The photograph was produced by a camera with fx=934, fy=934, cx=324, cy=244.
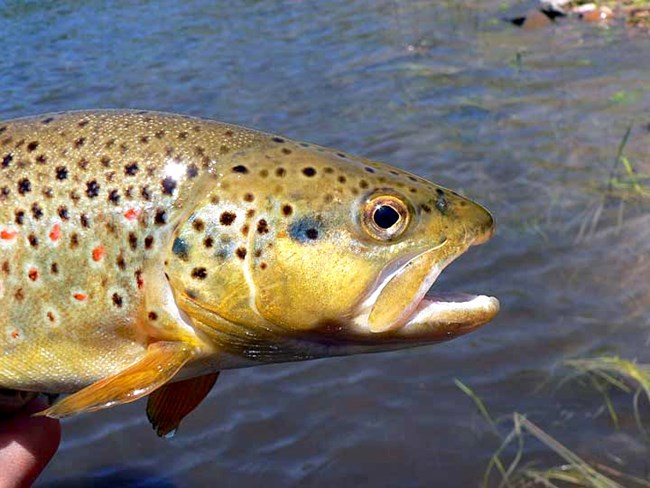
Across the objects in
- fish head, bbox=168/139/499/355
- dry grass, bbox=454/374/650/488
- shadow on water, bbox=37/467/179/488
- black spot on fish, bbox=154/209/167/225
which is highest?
black spot on fish, bbox=154/209/167/225

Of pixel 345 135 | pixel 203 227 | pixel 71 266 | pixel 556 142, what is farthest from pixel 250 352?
pixel 345 135

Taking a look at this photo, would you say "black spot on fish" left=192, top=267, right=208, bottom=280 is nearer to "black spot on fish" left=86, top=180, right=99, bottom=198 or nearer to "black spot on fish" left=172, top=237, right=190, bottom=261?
"black spot on fish" left=172, top=237, right=190, bottom=261

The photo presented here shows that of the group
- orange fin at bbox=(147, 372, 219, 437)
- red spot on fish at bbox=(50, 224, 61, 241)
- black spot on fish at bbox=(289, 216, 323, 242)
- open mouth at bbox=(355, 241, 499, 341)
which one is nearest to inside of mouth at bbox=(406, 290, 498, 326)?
open mouth at bbox=(355, 241, 499, 341)

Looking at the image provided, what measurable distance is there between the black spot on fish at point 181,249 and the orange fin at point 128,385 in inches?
9.8

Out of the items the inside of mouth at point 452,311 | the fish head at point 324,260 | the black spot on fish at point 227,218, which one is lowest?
the inside of mouth at point 452,311

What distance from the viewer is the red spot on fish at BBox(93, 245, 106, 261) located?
2607 mm

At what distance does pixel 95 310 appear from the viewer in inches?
102

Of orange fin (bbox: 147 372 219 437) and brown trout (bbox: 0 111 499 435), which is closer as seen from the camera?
brown trout (bbox: 0 111 499 435)

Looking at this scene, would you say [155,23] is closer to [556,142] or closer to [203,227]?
[556,142]

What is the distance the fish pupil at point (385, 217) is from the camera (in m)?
2.63

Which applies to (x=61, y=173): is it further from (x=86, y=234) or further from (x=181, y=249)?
(x=181, y=249)

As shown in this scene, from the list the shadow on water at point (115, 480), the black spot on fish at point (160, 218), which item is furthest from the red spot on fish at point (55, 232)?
the shadow on water at point (115, 480)

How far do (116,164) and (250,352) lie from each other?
0.66 m

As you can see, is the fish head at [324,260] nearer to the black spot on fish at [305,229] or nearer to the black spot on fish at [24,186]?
the black spot on fish at [305,229]
